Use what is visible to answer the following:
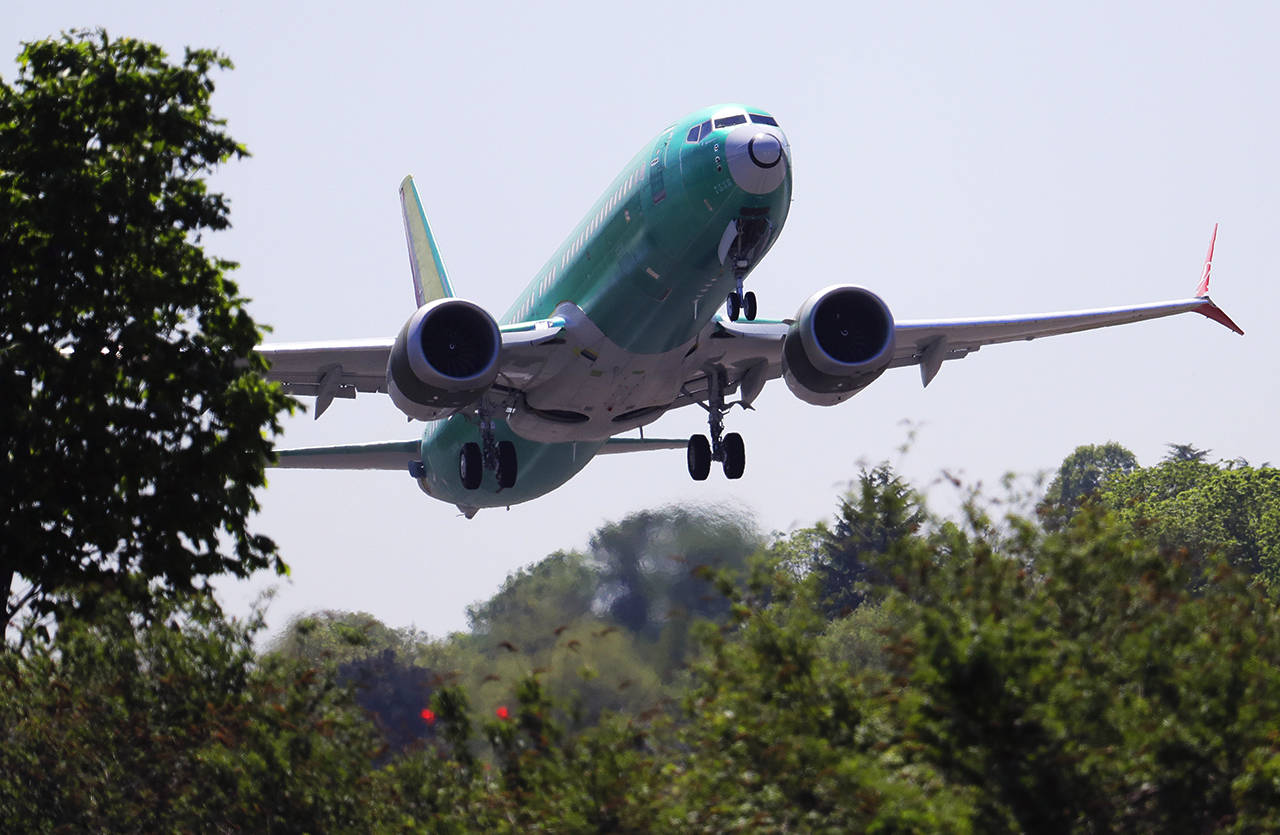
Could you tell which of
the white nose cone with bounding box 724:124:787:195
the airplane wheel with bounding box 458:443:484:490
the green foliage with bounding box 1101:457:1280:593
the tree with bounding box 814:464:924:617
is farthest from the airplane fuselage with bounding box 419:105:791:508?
the green foliage with bounding box 1101:457:1280:593

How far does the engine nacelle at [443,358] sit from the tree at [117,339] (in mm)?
4515

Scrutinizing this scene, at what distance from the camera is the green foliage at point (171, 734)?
12.9 meters

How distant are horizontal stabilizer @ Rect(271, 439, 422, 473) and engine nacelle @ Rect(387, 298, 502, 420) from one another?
12245 mm

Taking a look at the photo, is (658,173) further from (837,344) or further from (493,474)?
(493,474)

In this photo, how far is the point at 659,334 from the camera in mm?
25594

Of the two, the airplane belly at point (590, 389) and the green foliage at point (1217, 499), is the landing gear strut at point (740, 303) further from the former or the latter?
the green foliage at point (1217, 499)

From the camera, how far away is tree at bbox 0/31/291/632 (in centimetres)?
1895

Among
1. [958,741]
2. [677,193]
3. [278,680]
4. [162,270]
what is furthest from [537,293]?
[958,741]

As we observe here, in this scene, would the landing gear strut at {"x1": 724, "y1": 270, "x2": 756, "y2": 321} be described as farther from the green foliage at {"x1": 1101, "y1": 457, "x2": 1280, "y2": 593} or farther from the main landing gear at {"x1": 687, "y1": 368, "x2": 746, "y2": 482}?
the green foliage at {"x1": 1101, "y1": 457, "x2": 1280, "y2": 593}

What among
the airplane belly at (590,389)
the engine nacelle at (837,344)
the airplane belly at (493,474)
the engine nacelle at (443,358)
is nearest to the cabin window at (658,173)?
the airplane belly at (590,389)

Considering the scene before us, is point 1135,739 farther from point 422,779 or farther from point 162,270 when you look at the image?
point 162,270

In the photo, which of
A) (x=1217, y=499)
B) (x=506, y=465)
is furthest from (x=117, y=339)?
(x=1217, y=499)

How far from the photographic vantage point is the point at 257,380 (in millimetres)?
19672

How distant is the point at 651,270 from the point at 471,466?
7.76 metres
